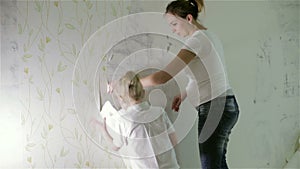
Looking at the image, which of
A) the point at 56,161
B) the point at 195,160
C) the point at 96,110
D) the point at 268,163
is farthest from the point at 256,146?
the point at 56,161

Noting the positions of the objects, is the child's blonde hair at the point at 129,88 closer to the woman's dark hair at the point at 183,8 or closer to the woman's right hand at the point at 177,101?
the woman's right hand at the point at 177,101

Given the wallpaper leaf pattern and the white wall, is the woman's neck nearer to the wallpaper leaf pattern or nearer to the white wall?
the white wall

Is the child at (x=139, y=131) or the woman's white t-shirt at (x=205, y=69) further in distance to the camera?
the child at (x=139, y=131)

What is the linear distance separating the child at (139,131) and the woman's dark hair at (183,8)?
0.35m

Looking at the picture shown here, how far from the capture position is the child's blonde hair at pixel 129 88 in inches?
78.5

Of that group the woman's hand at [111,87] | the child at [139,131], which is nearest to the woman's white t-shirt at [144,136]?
the child at [139,131]

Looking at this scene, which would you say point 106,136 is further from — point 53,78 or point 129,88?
point 53,78

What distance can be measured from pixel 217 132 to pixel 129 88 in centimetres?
45

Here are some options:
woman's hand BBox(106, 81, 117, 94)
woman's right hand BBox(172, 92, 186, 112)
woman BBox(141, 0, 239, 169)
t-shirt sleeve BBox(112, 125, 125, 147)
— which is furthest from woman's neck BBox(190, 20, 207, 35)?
t-shirt sleeve BBox(112, 125, 125, 147)

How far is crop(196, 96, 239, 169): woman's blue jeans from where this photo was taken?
198 cm

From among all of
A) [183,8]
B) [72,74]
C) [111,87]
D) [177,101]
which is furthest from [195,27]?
[72,74]

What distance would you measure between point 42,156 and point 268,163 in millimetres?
1218

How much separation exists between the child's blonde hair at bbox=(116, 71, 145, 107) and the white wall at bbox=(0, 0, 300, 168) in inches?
6.0

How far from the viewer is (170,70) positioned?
6.39 feet
